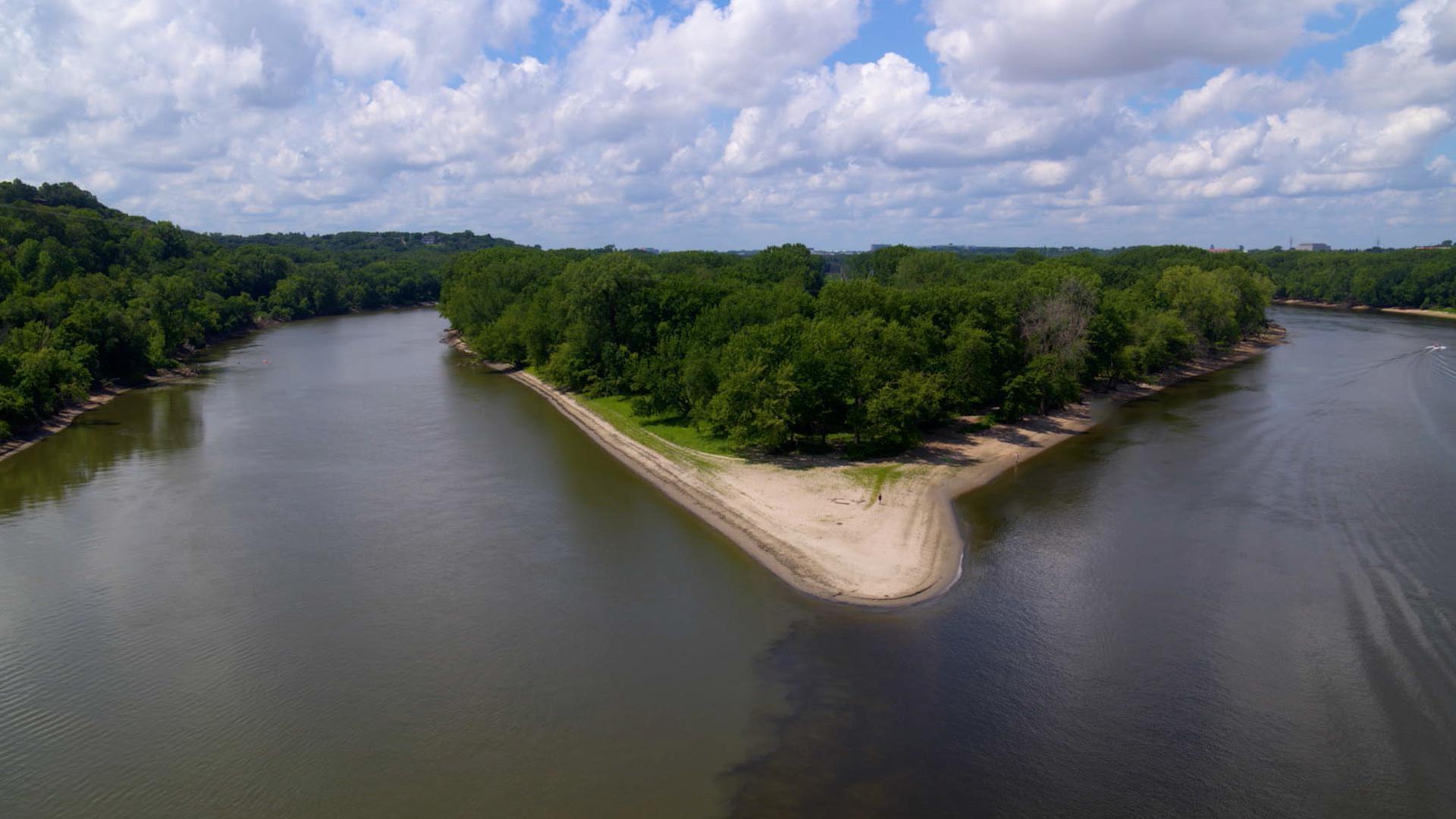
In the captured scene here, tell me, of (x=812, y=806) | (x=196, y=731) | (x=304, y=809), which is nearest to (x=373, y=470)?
(x=196, y=731)

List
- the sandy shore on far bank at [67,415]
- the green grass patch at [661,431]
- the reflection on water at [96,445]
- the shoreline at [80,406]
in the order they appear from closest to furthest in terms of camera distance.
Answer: the reflection on water at [96,445] → the green grass patch at [661,431] → the sandy shore on far bank at [67,415] → the shoreline at [80,406]

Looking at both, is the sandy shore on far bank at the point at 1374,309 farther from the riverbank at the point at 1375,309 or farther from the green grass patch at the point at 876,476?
the green grass patch at the point at 876,476

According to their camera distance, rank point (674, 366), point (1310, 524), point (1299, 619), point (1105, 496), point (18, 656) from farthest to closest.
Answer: point (674, 366) → point (1105, 496) → point (1310, 524) → point (1299, 619) → point (18, 656)

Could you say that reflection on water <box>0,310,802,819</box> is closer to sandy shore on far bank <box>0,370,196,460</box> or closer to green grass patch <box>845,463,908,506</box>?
sandy shore on far bank <box>0,370,196,460</box>

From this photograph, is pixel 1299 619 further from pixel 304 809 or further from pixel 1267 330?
pixel 1267 330

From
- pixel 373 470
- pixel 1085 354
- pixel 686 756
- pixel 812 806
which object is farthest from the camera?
pixel 1085 354

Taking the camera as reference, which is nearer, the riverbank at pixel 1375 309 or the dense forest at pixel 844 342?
the dense forest at pixel 844 342

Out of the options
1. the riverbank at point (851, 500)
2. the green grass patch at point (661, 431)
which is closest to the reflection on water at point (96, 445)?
the green grass patch at point (661, 431)
